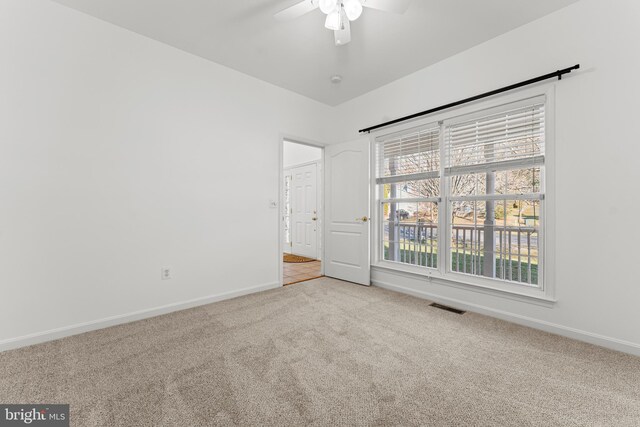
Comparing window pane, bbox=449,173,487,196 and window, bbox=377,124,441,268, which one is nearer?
window pane, bbox=449,173,487,196

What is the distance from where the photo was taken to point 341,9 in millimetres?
2066

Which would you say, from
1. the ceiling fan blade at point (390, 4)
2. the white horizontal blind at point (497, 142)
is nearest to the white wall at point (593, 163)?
the white horizontal blind at point (497, 142)

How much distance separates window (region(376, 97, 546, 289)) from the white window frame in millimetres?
16

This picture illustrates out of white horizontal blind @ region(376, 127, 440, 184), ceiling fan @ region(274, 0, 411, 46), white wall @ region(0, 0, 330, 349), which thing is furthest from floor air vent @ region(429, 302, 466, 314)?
ceiling fan @ region(274, 0, 411, 46)

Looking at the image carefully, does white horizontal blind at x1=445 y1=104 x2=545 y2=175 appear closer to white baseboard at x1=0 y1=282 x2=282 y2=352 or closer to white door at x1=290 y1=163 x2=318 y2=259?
white baseboard at x1=0 y1=282 x2=282 y2=352

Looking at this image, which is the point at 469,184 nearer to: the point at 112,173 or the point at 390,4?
the point at 390,4

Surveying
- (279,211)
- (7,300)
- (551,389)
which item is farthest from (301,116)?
(551,389)

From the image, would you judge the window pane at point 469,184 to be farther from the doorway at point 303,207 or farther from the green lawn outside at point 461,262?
the doorway at point 303,207

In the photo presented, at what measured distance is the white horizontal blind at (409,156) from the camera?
3.36m

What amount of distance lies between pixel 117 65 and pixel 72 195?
4.22ft

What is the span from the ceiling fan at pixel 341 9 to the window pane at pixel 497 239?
212cm

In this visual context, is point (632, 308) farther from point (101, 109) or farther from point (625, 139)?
point (101, 109)

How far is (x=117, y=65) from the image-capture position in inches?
102

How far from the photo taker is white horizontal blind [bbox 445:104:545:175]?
2588mm
